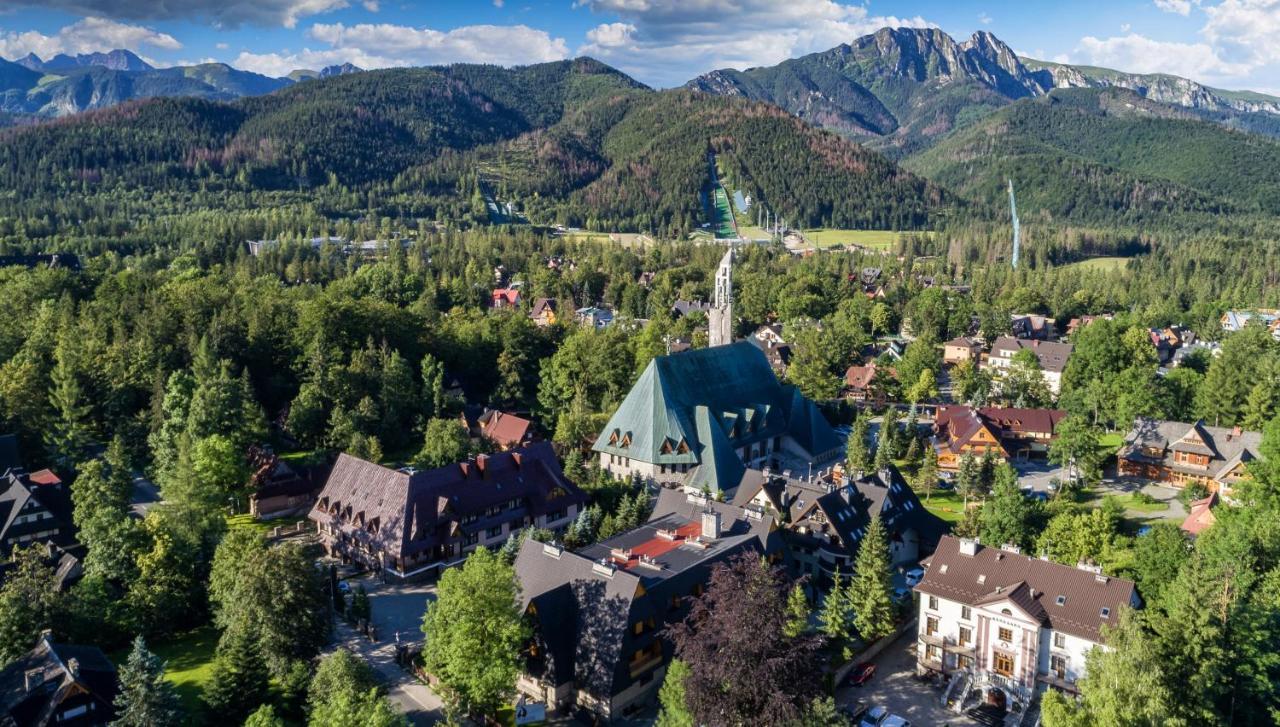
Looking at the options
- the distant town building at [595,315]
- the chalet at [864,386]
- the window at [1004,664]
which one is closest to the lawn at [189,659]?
the window at [1004,664]

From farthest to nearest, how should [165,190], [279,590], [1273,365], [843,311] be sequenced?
1. [165,190]
2. [843,311]
3. [1273,365]
4. [279,590]

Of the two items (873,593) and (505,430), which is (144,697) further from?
(505,430)

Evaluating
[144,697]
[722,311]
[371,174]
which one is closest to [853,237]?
[371,174]

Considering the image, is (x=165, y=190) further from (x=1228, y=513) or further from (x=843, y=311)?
(x=1228, y=513)

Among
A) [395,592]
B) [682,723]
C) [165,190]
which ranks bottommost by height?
[395,592]

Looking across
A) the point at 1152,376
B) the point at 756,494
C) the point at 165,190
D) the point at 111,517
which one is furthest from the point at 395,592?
the point at 165,190

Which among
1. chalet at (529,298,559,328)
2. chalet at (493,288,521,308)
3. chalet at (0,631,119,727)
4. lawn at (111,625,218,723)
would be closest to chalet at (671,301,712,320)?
chalet at (529,298,559,328)
